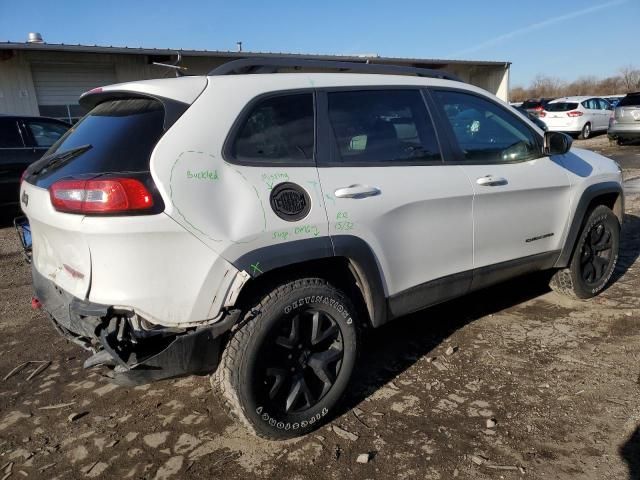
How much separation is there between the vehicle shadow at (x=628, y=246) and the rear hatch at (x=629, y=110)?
1079 centimetres

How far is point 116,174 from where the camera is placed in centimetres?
221

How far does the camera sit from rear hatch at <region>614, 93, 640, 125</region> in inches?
629

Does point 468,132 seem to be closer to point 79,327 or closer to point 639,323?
point 639,323

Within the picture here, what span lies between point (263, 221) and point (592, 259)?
10.8ft

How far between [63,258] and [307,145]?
1.32m

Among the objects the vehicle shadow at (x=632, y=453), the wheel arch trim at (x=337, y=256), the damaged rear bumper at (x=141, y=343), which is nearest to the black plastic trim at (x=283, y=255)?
the wheel arch trim at (x=337, y=256)

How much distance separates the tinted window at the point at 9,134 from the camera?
7.62 metres

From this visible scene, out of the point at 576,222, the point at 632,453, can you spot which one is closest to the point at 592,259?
the point at 576,222

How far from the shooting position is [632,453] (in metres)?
2.46

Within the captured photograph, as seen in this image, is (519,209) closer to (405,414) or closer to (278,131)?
(405,414)

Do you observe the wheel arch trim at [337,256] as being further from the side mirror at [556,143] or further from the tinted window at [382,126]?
the side mirror at [556,143]

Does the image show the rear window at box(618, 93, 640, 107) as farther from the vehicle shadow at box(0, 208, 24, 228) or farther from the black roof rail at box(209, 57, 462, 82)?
the vehicle shadow at box(0, 208, 24, 228)

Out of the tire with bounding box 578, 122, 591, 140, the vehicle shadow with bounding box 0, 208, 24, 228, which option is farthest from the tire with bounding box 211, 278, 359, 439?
the tire with bounding box 578, 122, 591, 140

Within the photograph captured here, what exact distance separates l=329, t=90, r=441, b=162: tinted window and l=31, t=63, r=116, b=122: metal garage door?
12820 mm
